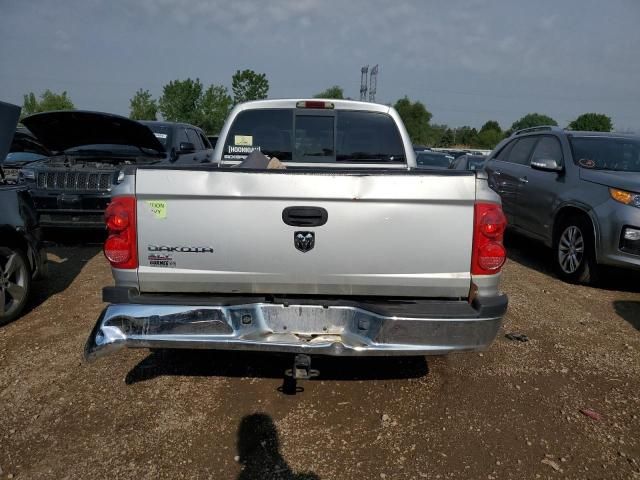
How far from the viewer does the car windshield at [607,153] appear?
652 centimetres

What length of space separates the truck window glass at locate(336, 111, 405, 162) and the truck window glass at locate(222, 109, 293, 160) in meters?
0.47

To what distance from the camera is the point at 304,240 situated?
9.47 ft

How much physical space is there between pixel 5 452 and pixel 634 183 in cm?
597

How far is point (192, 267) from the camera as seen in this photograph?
2.93 metres

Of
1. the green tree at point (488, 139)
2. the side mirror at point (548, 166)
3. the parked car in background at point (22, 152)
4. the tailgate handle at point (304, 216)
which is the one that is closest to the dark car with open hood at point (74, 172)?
the parked car in background at point (22, 152)

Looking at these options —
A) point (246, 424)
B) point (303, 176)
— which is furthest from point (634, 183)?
point (246, 424)

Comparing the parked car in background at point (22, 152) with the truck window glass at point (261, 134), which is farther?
the parked car in background at point (22, 152)

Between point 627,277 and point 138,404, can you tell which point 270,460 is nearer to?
point 138,404

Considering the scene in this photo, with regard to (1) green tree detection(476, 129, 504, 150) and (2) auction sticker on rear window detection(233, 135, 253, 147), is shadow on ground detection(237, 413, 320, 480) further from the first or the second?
(1) green tree detection(476, 129, 504, 150)

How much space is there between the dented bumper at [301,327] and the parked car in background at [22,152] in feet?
15.3

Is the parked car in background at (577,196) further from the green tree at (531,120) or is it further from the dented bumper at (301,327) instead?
the green tree at (531,120)

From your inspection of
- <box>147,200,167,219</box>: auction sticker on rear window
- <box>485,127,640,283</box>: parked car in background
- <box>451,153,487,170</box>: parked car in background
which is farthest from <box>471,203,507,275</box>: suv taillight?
<box>451,153,487,170</box>: parked car in background

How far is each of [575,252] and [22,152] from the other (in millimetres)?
8267

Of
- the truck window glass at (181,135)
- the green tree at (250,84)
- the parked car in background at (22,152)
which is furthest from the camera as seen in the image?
the green tree at (250,84)
